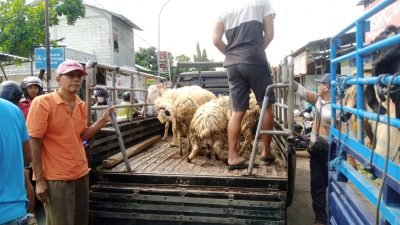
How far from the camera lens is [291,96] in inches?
131

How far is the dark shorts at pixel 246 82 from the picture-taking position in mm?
3684

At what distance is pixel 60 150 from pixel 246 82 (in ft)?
6.65

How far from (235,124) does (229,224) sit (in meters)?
1.09

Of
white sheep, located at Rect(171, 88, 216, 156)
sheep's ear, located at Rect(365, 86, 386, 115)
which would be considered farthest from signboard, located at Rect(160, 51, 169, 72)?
sheep's ear, located at Rect(365, 86, 386, 115)

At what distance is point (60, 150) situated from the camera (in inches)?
121

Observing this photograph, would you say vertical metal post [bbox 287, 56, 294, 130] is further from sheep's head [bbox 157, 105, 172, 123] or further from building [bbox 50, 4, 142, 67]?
building [bbox 50, 4, 142, 67]

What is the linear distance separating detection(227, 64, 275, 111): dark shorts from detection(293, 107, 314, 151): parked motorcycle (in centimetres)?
493

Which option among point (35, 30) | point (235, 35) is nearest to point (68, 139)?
point (235, 35)

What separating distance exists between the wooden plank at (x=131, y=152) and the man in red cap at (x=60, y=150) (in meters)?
0.67

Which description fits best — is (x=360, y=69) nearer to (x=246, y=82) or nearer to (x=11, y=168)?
(x=246, y=82)

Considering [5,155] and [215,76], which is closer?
[5,155]

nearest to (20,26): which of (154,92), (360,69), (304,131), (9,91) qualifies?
(154,92)

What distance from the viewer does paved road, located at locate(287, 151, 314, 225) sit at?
4937 mm

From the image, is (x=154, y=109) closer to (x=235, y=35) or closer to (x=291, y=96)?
(x=235, y=35)
